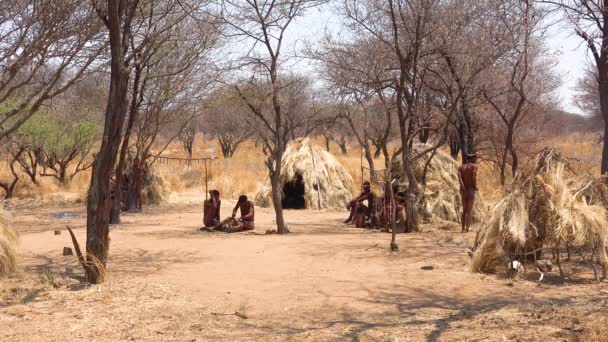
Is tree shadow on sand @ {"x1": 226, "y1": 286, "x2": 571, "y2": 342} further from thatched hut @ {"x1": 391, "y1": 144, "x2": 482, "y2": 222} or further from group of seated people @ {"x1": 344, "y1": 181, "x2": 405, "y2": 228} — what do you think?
thatched hut @ {"x1": 391, "y1": 144, "x2": 482, "y2": 222}

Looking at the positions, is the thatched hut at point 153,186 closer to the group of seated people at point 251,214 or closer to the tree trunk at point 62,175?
the tree trunk at point 62,175

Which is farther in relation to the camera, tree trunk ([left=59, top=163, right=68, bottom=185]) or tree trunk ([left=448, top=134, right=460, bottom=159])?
tree trunk ([left=59, top=163, right=68, bottom=185])

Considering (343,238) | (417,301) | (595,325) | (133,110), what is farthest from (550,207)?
(133,110)

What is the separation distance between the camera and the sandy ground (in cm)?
441

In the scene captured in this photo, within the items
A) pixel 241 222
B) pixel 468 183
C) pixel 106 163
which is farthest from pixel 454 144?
pixel 106 163

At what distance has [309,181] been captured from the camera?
1688 cm

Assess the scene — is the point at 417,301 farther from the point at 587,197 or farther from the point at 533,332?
the point at 587,197

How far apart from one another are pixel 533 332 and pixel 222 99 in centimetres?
1432

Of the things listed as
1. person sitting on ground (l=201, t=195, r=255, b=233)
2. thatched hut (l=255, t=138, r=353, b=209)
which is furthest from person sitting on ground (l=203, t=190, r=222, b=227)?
thatched hut (l=255, t=138, r=353, b=209)

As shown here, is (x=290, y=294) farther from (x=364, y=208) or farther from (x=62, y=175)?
(x=62, y=175)

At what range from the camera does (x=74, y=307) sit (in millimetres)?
5176

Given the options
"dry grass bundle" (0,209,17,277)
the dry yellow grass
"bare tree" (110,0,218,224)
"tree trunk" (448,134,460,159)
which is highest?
"bare tree" (110,0,218,224)

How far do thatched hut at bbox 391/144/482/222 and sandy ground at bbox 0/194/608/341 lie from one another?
10.1 feet

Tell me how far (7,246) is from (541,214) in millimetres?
5723
